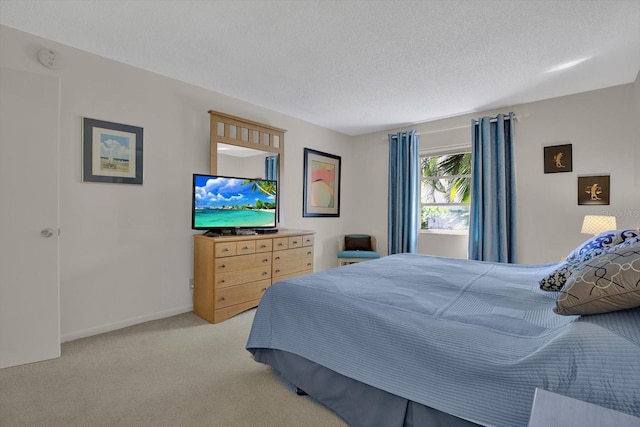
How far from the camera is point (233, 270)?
313cm

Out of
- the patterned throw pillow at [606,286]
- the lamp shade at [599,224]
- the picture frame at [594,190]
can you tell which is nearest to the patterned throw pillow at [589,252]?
the patterned throw pillow at [606,286]

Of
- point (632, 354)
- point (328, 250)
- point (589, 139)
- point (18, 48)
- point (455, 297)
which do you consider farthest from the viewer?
point (328, 250)

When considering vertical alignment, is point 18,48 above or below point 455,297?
above

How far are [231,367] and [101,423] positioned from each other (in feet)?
2.53

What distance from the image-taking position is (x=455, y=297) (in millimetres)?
1687

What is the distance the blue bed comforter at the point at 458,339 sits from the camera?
3.26 feet

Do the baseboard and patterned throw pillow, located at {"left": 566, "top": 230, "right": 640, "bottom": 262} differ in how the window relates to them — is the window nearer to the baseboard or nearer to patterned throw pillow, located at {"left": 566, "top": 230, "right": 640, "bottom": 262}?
patterned throw pillow, located at {"left": 566, "top": 230, "right": 640, "bottom": 262}

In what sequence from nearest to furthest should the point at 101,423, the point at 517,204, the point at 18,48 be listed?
the point at 101,423
the point at 18,48
the point at 517,204

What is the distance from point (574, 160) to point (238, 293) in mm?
4146

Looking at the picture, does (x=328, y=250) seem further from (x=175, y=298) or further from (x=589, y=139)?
(x=589, y=139)

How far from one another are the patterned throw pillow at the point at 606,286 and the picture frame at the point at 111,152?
11.1 ft

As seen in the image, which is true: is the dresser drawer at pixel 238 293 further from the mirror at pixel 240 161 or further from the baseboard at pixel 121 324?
the mirror at pixel 240 161

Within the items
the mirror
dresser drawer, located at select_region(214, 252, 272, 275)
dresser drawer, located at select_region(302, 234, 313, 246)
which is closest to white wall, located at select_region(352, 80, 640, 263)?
dresser drawer, located at select_region(302, 234, 313, 246)

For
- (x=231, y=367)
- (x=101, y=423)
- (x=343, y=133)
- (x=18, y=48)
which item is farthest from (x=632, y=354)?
(x=343, y=133)
